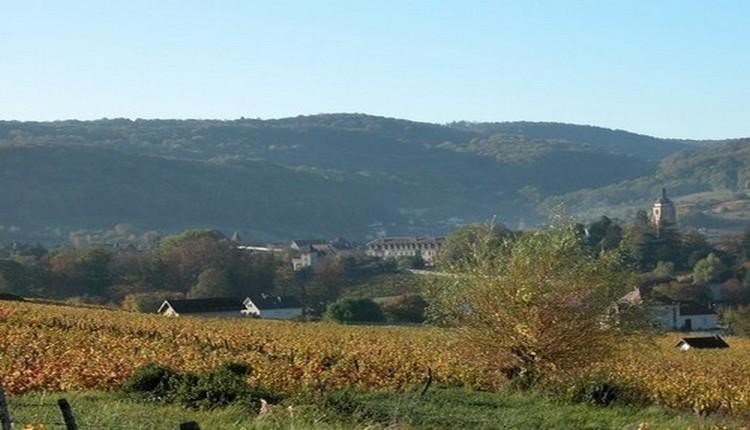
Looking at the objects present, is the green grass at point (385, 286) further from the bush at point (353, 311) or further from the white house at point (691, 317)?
the white house at point (691, 317)

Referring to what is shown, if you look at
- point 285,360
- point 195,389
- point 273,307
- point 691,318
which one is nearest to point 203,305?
point 273,307

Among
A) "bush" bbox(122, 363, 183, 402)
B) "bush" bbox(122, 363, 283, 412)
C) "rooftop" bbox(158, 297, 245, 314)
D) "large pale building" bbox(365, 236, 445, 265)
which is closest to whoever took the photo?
"bush" bbox(122, 363, 283, 412)

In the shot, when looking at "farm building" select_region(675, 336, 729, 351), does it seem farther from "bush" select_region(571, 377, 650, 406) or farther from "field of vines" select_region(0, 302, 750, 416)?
"bush" select_region(571, 377, 650, 406)

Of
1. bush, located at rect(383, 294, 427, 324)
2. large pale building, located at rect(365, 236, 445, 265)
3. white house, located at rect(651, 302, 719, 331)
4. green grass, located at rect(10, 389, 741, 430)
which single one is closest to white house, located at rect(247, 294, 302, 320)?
bush, located at rect(383, 294, 427, 324)

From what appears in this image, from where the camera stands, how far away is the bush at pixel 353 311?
64.7 meters

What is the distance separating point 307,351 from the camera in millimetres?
29750

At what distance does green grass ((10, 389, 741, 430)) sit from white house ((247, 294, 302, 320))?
4920 centimetres

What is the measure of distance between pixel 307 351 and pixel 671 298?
54.7m

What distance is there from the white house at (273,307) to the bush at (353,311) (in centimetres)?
512

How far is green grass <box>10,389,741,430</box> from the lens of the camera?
13.9 metres

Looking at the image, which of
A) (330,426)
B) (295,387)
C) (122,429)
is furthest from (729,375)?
(122,429)

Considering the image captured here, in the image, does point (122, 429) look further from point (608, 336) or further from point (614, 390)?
point (608, 336)

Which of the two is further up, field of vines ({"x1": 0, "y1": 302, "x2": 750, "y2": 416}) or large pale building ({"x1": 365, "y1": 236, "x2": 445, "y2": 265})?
field of vines ({"x1": 0, "y1": 302, "x2": 750, "y2": 416})

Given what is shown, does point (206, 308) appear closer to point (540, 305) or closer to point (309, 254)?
point (540, 305)
